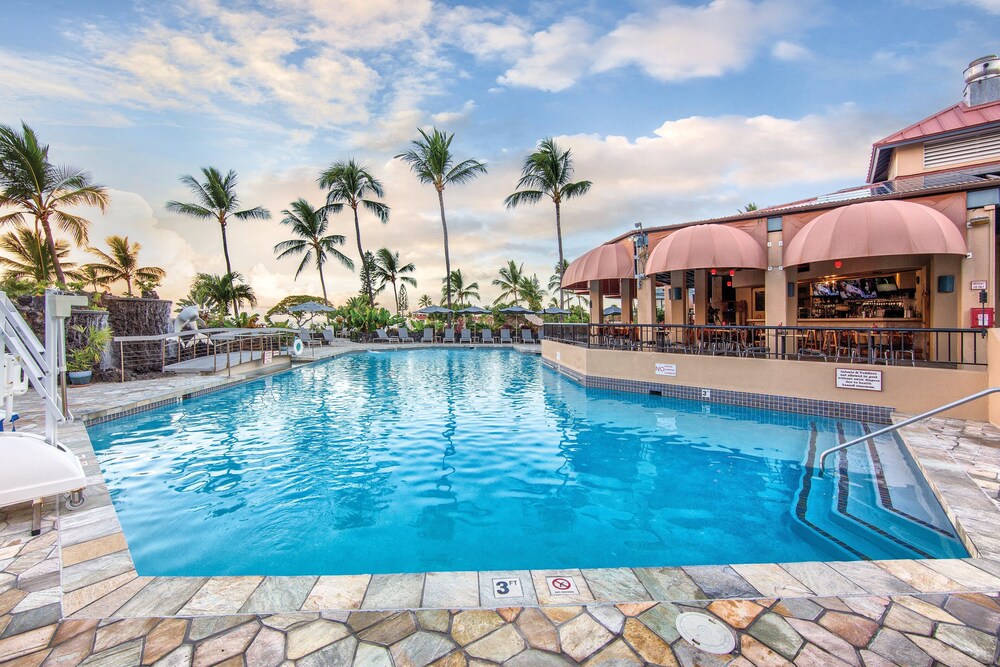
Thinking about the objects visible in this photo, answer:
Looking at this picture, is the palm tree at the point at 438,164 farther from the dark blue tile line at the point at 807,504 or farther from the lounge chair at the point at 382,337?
the dark blue tile line at the point at 807,504

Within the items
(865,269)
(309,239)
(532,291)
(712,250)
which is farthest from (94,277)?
(865,269)

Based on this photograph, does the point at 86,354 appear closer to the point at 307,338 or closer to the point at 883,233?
the point at 307,338

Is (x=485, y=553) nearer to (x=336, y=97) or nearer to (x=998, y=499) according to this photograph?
(x=998, y=499)

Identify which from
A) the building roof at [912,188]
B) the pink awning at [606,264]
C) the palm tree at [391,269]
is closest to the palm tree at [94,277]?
the palm tree at [391,269]

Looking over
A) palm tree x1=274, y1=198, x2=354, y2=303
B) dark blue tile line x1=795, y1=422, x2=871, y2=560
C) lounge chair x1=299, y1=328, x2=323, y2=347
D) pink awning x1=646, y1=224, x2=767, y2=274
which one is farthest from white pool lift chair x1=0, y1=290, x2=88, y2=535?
palm tree x1=274, y1=198, x2=354, y2=303

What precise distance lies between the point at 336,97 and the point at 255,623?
16.2m

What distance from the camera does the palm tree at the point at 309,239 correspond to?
29003 millimetres

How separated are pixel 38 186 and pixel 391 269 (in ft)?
72.8

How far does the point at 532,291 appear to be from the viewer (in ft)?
122

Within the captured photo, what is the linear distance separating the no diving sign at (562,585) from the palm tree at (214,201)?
1088 inches

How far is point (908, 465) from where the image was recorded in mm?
5070

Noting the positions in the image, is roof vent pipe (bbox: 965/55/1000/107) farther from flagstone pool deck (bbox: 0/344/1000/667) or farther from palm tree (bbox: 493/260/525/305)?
palm tree (bbox: 493/260/525/305)

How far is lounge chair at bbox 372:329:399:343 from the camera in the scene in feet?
87.0

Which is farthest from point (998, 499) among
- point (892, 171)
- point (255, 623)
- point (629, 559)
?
point (892, 171)
